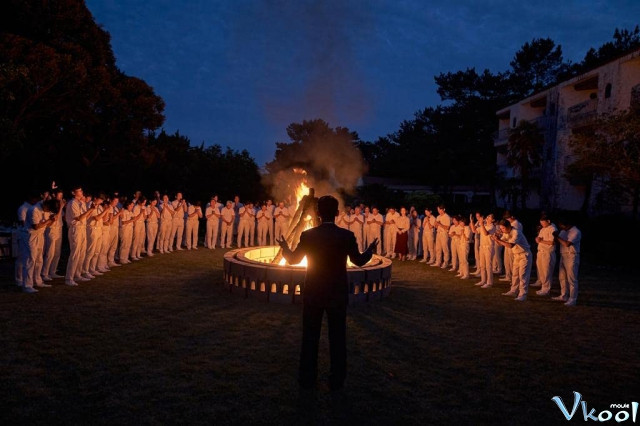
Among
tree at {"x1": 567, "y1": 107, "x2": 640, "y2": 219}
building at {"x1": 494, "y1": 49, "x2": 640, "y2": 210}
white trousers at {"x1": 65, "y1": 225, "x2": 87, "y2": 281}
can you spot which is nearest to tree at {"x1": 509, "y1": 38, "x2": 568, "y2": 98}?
building at {"x1": 494, "y1": 49, "x2": 640, "y2": 210}

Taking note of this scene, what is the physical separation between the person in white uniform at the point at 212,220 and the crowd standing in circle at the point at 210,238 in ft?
0.14

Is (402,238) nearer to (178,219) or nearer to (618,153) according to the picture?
(178,219)

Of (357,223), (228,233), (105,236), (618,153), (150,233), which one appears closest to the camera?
(105,236)

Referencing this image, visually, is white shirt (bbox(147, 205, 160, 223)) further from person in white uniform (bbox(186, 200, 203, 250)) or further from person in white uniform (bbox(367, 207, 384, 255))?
person in white uniform (bbox(367, 207, 384, 255))

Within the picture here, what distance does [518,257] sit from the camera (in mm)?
11742

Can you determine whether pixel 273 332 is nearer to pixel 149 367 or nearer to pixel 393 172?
pixel 149 367

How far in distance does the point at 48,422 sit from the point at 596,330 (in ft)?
29.7

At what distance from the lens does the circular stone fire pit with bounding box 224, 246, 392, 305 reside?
33.4 ft

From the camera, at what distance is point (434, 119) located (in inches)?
2366

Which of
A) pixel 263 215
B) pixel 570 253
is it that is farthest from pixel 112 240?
pixel 570 253

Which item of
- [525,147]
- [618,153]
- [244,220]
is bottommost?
[244,220]

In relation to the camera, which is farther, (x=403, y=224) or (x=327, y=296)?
(x=403, y=224)

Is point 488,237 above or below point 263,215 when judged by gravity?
below

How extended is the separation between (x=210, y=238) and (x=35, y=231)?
34.3 ft
